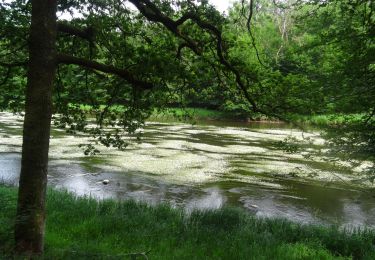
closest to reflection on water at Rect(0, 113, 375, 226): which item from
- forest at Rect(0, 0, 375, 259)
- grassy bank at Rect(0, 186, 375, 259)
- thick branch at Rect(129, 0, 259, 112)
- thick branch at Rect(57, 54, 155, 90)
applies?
grassy bank at Rect(0, 186, 375, 259)

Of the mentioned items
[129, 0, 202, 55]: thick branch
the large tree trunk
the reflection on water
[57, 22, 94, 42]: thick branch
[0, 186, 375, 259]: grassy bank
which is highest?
[129, 0, 202, 55]: thick branch

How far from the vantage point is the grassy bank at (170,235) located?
18.7 feet

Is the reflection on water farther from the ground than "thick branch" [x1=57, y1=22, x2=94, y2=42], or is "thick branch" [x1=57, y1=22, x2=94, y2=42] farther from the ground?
"thick branch" [x1=57, y1=22, x2=94, y2=42]

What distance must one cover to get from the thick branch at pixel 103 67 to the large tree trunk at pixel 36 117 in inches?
13.1

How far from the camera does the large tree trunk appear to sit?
4.18m

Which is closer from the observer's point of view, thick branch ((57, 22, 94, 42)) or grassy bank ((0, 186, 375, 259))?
thick branch ((57, 22, 94, 42))

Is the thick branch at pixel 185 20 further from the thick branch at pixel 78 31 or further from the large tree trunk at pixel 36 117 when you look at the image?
the large tree trunk at pixel 36 117

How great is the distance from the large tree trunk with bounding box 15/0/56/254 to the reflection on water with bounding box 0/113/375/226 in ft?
19.5

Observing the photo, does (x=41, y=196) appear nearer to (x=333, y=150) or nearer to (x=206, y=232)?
(x=206, y=232)

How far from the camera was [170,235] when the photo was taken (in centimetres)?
705

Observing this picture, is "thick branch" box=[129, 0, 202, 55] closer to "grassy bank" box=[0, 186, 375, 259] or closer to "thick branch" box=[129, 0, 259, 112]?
"thick branch" box=[129, 0, 259, 112]

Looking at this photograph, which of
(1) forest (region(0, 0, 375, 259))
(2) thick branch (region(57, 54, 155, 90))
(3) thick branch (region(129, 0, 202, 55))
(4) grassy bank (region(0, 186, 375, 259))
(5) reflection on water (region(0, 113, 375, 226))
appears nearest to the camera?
(1) forest (region(0, 0, 375, 259))

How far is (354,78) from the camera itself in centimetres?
779

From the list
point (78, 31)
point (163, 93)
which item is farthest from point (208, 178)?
point (78, 31)
